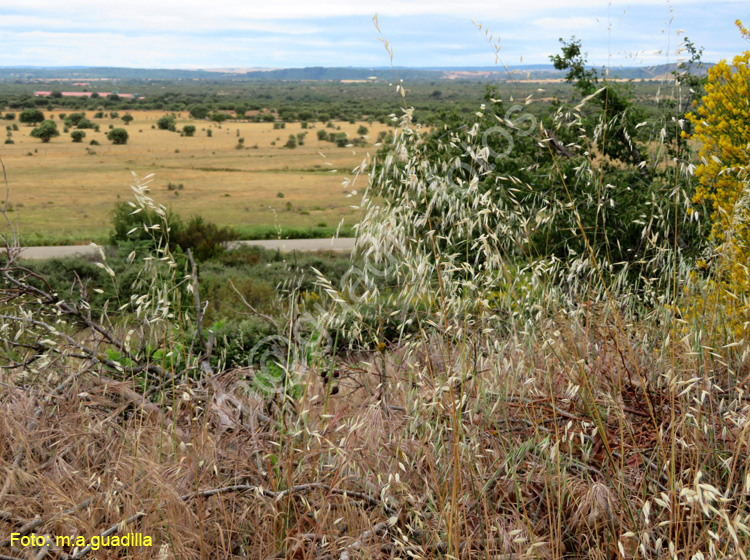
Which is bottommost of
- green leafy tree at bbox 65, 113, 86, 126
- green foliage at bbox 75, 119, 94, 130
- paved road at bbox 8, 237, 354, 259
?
paved road at bbox 8, 237, 354, 259

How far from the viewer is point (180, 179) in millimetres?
31453

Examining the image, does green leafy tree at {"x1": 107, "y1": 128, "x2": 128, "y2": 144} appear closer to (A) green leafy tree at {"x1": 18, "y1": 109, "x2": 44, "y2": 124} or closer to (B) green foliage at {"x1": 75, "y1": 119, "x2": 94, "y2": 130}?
(B) green foliage at {"x1": 75, "y1": 119, "x2": 94, "y2": 130}

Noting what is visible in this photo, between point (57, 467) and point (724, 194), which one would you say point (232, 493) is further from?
point (724, 194)

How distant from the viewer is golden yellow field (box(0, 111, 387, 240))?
2155 centimetres

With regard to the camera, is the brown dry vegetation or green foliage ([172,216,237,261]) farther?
green foliage ([172,216,237,261])

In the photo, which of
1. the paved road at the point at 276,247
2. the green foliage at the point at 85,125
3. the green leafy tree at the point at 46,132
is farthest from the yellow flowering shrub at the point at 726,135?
the green foliage at the point at 85,125

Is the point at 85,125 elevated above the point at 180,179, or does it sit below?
above

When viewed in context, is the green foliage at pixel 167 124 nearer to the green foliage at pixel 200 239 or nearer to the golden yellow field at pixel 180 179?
the golden yellow field at pixel 180 179

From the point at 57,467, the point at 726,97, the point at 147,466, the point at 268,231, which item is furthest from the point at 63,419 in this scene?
the point at 268,231

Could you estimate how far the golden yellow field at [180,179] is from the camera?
70.7ft

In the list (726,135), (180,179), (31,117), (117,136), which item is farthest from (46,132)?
(726,135)

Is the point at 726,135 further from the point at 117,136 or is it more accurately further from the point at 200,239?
the point at 117,136

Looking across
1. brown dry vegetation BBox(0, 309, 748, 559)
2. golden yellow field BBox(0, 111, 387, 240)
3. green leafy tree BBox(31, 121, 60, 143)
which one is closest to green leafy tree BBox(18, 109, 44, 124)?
golden yellow field BBox(0, 111, 387, 240)

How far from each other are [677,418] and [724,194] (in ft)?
5.33
